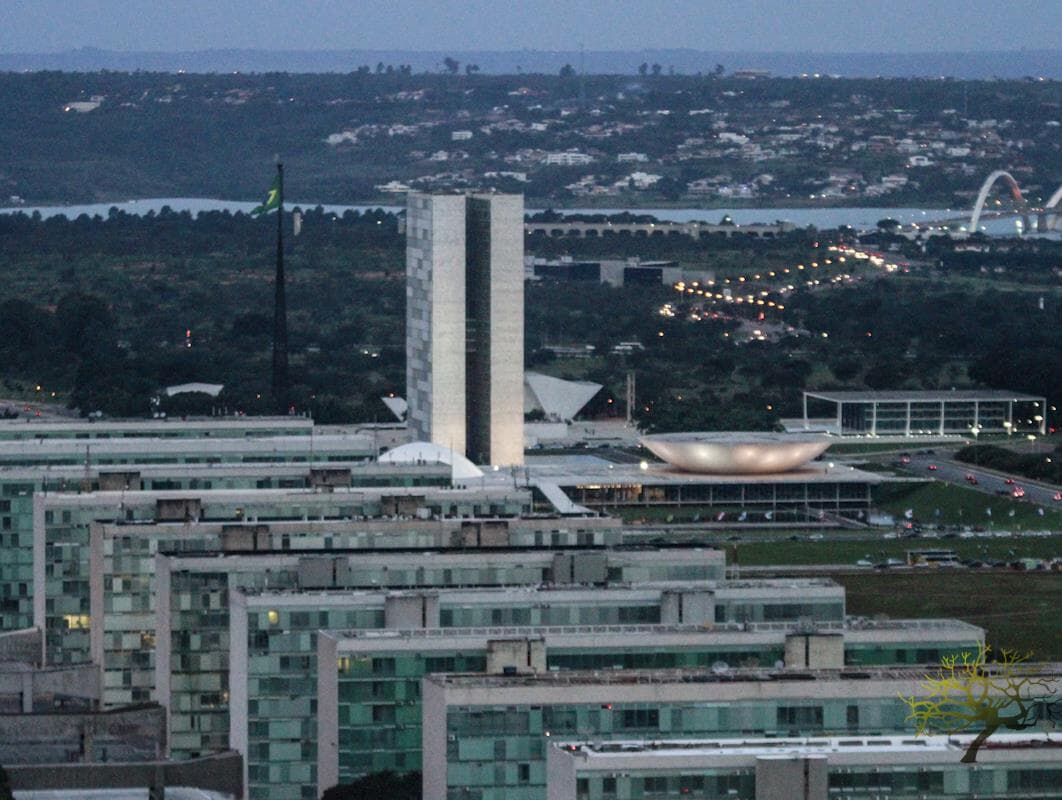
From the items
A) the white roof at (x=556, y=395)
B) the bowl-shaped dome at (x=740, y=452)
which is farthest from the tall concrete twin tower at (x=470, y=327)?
the white roof at (x=556, y=395)

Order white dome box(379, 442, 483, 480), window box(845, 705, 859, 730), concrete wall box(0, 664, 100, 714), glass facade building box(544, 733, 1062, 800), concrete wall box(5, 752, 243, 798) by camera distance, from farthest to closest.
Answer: white dome box(379, 442, 483, 480)
concrete wall box(0, 664, 100, 714)
concrete wall box(5, 752, 243, 798)
window box(845, 705, 859, 730)
glass facade building box(544, 733, 1062, 800)

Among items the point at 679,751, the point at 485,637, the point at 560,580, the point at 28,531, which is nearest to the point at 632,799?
the point at 679,751

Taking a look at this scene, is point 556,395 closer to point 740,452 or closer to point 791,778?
point 740,452

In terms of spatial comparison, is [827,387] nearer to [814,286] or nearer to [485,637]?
[814,286]

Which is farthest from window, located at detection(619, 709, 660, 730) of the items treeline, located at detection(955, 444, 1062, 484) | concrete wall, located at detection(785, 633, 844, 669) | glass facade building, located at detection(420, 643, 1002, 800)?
treeline, located at detection(955, 444, 1062, 484)

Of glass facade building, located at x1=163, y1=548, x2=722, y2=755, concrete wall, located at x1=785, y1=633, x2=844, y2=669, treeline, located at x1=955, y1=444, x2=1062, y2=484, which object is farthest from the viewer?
treeline, located at x1=955, y1=444, x2=1062, y2=484

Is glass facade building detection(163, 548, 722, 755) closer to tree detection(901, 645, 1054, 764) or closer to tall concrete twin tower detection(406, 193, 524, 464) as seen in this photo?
tree detection(901, 645, 1054, 764)
